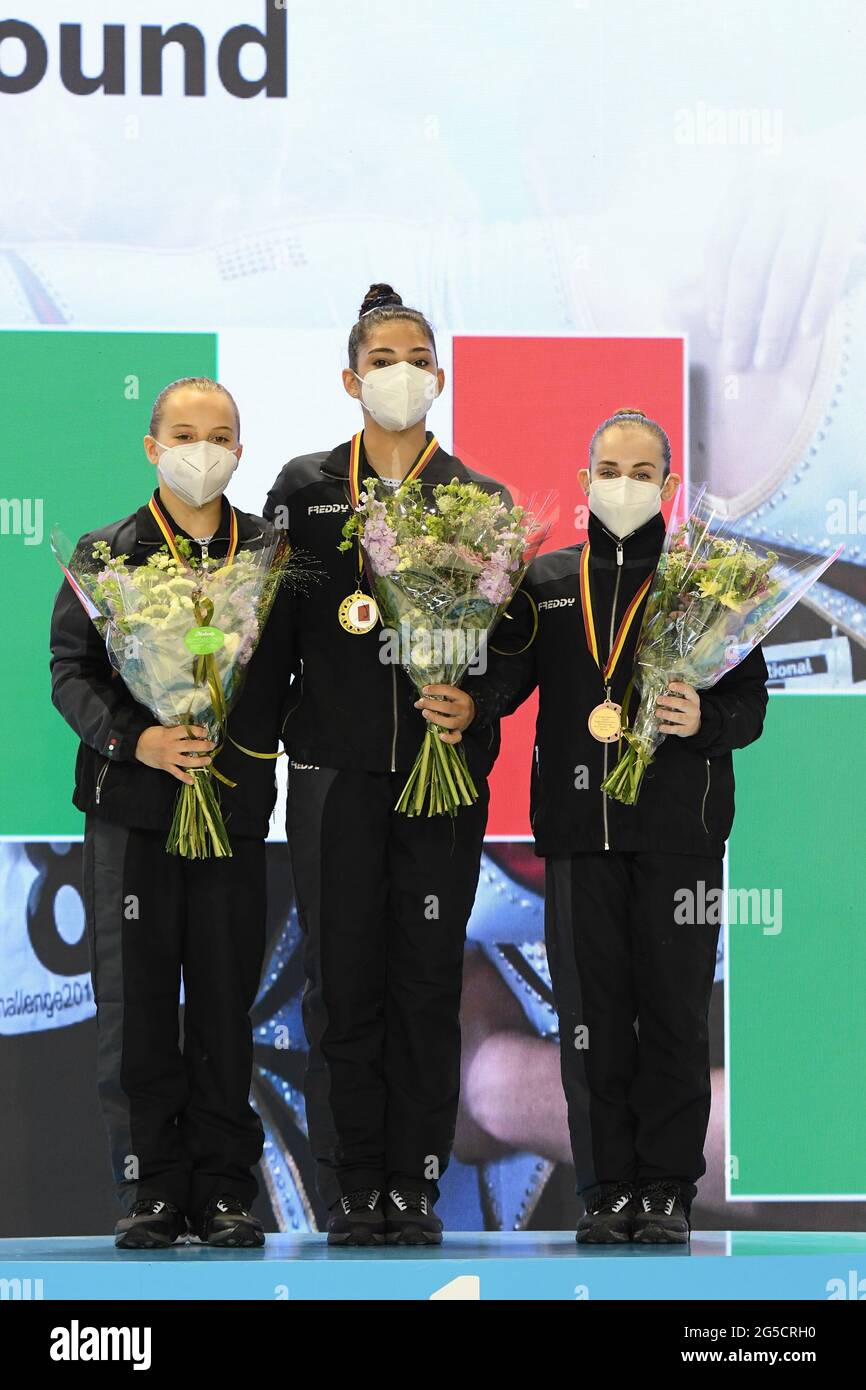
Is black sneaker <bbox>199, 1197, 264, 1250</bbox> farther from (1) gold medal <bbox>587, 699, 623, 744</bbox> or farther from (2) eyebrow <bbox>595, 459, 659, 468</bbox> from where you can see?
(2) eyebrow <bbox>595, 459, 659, 468</bbox>

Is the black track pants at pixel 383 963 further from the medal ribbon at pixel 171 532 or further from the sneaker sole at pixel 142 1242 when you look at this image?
the medal ribbon at pixel 171 532

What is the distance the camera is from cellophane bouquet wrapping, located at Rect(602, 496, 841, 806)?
3.39 m

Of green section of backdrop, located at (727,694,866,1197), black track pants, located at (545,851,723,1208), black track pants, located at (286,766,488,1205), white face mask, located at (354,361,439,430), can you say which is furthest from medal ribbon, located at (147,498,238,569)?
green section of backdrop, located at (727,694,866,1197)

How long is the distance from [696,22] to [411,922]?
8.49ft

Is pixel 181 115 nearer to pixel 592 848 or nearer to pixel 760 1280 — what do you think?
pixel 592 848

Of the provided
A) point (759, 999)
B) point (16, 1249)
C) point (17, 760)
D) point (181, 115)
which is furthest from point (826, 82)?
point (16, 1249)

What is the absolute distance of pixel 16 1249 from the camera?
352 centimetres

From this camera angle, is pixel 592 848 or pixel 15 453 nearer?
pixel 592 848

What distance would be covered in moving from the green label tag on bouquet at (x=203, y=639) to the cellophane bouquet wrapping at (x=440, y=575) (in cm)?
30

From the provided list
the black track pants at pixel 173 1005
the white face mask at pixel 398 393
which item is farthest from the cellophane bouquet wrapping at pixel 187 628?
the white face mask at pixel 398 393

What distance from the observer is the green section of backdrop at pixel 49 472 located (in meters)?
4.61

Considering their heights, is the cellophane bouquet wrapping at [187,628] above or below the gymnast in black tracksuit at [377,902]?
above

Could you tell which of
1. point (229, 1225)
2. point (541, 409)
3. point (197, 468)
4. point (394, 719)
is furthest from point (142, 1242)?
point (541, 409)

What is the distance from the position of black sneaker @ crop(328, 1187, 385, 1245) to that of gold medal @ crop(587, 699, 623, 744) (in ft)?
3.22
